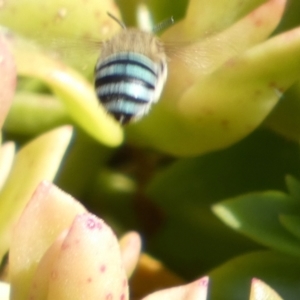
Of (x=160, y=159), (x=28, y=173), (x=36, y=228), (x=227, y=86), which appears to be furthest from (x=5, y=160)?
(x=160, y=159)

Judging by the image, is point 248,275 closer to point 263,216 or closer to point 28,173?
point 263,216

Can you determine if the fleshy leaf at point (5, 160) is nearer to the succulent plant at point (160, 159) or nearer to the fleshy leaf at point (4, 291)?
the succulent plant at point (160, 159)

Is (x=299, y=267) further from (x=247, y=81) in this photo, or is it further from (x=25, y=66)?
(x=25, y=66)

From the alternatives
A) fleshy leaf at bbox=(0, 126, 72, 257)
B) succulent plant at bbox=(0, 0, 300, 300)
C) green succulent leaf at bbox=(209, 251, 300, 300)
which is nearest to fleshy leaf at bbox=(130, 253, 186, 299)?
succulent plant at bbox=(0, 0, 300, 300)

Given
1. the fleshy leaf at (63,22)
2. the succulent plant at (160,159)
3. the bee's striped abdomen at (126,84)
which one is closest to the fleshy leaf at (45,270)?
the succulent plant at (160,159)

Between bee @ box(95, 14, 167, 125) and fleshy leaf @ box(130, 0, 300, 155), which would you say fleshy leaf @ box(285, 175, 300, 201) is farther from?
bee @ box(95, 14, 167, 125)
